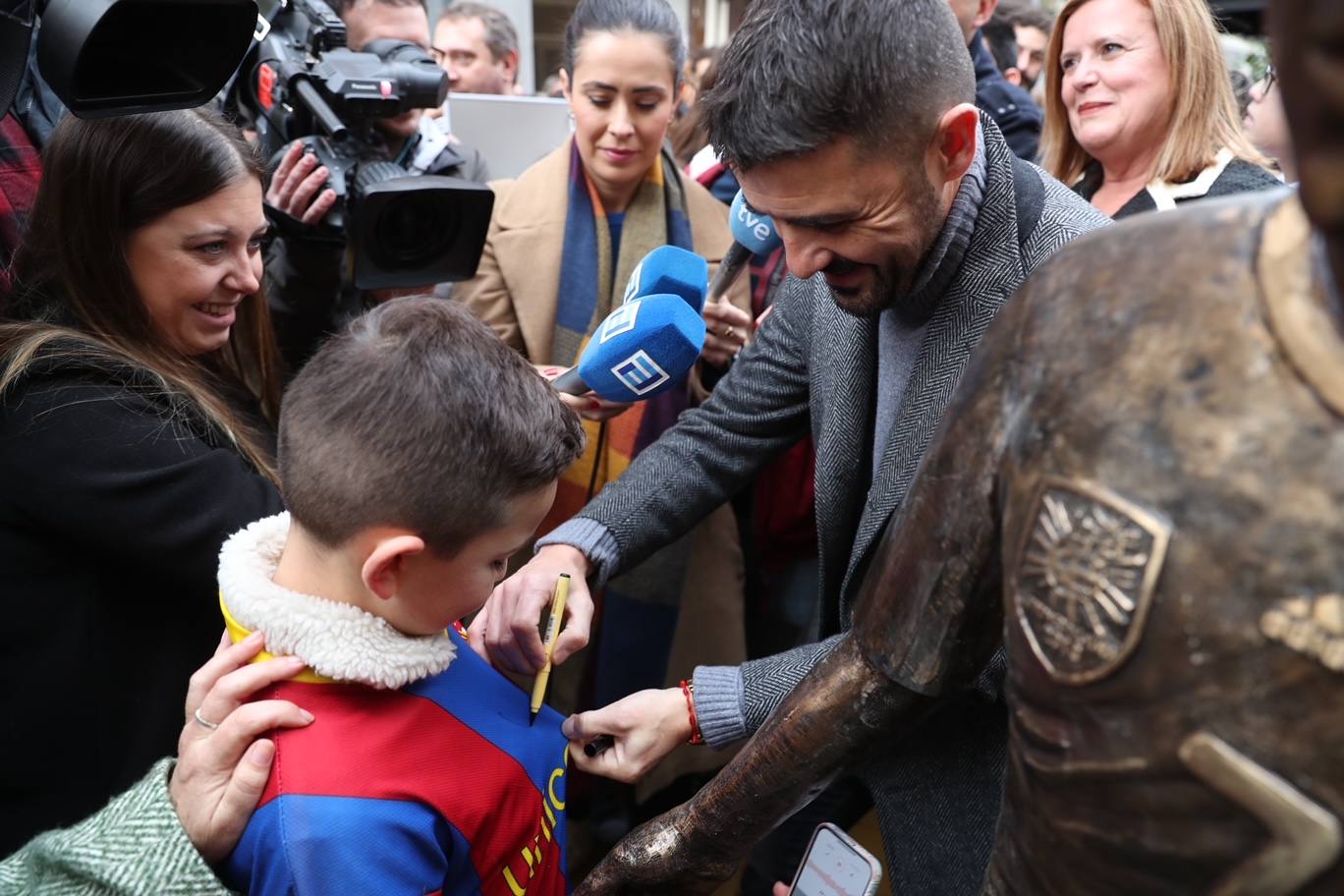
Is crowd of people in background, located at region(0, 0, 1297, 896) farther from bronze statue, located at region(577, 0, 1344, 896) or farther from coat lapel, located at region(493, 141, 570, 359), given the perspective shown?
bronze statue, located at region(577, 0, 1344, 896)

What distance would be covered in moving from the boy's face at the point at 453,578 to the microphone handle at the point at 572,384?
632 mm

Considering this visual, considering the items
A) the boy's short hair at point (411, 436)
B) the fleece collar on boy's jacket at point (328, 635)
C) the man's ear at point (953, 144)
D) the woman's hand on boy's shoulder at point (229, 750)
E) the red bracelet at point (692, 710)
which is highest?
the man's ear at point (953, 144)

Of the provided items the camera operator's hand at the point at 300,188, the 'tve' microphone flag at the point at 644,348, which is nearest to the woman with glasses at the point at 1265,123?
the 'tve' microphone flag at the point at 644,348

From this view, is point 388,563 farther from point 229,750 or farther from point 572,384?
point 572,384

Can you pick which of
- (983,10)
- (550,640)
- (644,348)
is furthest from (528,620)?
(983,10)

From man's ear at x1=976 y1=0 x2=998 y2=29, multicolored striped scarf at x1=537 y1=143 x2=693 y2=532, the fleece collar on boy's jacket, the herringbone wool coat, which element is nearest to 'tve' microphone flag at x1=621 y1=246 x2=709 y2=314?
the herringbone wool coat

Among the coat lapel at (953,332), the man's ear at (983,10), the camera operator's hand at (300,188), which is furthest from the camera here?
the man's ear at (983,10)

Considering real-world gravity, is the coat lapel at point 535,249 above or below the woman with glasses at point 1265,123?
below

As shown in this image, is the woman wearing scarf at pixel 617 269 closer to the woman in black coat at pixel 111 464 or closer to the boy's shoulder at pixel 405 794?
the woman in black coat at pixel 111 464

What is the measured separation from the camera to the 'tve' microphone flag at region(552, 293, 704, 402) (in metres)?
1.76

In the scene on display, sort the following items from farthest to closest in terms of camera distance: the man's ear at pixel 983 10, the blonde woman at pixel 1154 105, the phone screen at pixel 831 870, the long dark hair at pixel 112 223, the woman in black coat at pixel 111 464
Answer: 1. the man's ear at pixel 983 10
2. the blonde woman at pixel 1154 105
3. the long dark hair at pixel 112 223
4. the woman in black coat at pixel 111 464
5. the phone screen at pixel 831 870

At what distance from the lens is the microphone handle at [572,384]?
75.2 inches

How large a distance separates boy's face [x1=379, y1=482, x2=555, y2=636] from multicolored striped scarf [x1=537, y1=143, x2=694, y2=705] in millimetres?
1380

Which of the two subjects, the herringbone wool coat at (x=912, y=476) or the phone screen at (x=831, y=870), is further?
the herringbone wool coat at (x=912, y=476)
